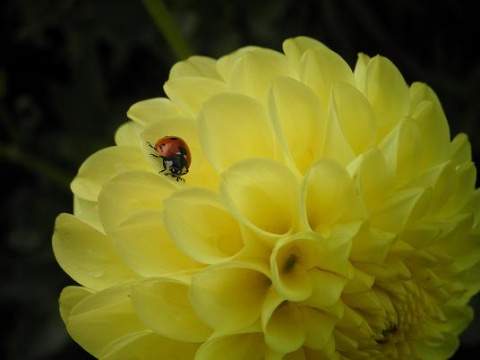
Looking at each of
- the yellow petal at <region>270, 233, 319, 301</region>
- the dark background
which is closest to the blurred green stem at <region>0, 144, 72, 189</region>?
the dark background

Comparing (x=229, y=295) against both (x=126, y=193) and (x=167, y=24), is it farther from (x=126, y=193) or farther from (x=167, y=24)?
(x=167, y=24)

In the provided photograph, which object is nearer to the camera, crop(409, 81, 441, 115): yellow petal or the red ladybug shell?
the red ladybug shell

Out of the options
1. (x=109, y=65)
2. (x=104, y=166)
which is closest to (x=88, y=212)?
(x=104, y=166)

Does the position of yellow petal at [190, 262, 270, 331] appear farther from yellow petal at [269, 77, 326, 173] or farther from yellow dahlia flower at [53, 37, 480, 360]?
yellow petal at [269, 77, 326, 173]

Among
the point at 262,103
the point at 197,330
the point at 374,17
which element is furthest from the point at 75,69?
the point at 197,330

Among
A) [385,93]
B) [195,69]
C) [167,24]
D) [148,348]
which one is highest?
[167,24]
